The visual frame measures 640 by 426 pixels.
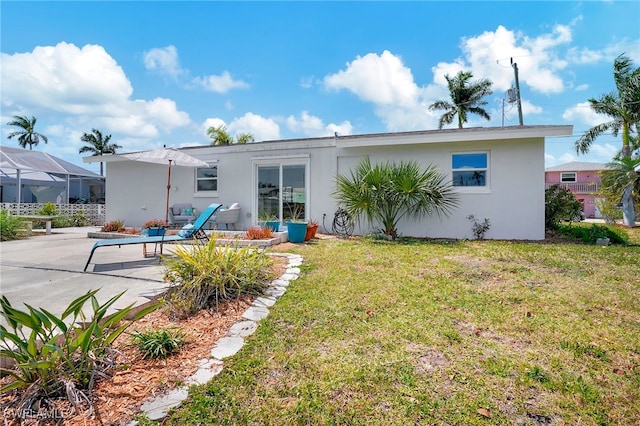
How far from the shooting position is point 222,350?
9.73ft

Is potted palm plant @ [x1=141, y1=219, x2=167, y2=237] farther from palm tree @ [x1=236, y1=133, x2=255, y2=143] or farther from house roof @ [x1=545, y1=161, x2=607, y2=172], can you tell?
house roof @ [x1=545, y1=161, x2=607, y2=172]

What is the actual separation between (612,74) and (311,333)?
26105 mm

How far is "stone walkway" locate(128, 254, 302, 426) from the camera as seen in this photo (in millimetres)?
2184

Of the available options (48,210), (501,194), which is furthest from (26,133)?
(501,194)

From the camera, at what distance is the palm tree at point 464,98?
29.5 m

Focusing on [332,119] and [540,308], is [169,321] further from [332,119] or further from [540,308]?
[332,119]

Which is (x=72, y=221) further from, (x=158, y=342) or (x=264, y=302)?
(x=158, y=342)

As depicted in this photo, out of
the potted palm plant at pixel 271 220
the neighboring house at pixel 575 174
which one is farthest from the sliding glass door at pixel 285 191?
the neighboring house at pixel 575 174

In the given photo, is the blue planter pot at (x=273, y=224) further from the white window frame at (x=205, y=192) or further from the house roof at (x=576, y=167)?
the house roof at (x=576, y=167)

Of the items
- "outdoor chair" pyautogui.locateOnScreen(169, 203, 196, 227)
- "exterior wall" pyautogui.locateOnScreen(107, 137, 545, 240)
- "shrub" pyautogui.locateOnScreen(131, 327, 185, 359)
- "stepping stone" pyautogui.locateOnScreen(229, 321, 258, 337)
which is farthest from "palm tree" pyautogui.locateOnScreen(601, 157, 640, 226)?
"shrub" pyautogui.locateOnScreen(131, 327, 185, 359)

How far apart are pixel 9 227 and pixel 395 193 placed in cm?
1216

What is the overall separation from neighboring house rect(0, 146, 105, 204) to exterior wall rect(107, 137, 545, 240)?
29.4ft

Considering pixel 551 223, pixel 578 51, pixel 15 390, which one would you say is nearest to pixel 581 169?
pixel 578 51

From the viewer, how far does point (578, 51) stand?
16.2 meters
